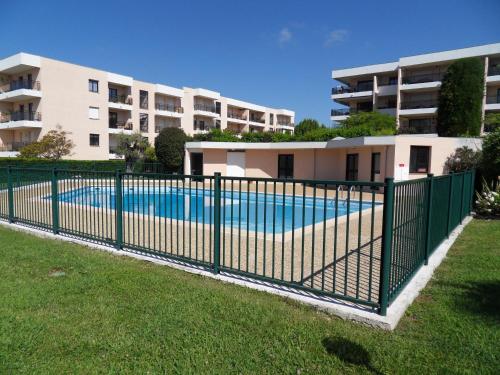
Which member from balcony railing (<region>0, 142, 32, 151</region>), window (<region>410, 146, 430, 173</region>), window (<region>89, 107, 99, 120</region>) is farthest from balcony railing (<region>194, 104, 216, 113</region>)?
window (<region>410, 146, 430, 173</region>)

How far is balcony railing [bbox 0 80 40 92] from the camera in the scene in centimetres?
3481

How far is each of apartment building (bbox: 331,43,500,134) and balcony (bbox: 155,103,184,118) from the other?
21530 mm

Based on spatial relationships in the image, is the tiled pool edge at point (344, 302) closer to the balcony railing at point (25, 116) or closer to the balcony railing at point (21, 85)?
the balcony railing at point (25, 116)

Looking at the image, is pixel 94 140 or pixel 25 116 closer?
pixel 25 116

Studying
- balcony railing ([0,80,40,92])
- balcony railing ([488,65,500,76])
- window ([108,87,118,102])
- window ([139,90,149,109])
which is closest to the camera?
balcony railing ([0,80,40,92])

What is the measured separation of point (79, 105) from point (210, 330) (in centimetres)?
4013

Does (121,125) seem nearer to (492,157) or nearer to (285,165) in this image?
(285,165)

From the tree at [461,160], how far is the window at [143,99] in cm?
3657

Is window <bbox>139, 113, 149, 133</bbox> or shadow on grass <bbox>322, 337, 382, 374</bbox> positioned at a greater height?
window <bbox>139, 113, 149, 133</bbox>

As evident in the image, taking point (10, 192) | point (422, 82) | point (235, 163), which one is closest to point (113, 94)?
point (235, 163)

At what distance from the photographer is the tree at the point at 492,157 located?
13.4 metres

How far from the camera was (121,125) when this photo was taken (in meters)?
43.0

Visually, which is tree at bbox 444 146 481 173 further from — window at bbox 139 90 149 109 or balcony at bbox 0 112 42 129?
window at bbox 139 90 149 109

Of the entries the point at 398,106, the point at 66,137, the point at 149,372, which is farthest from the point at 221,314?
the point at 398,106
